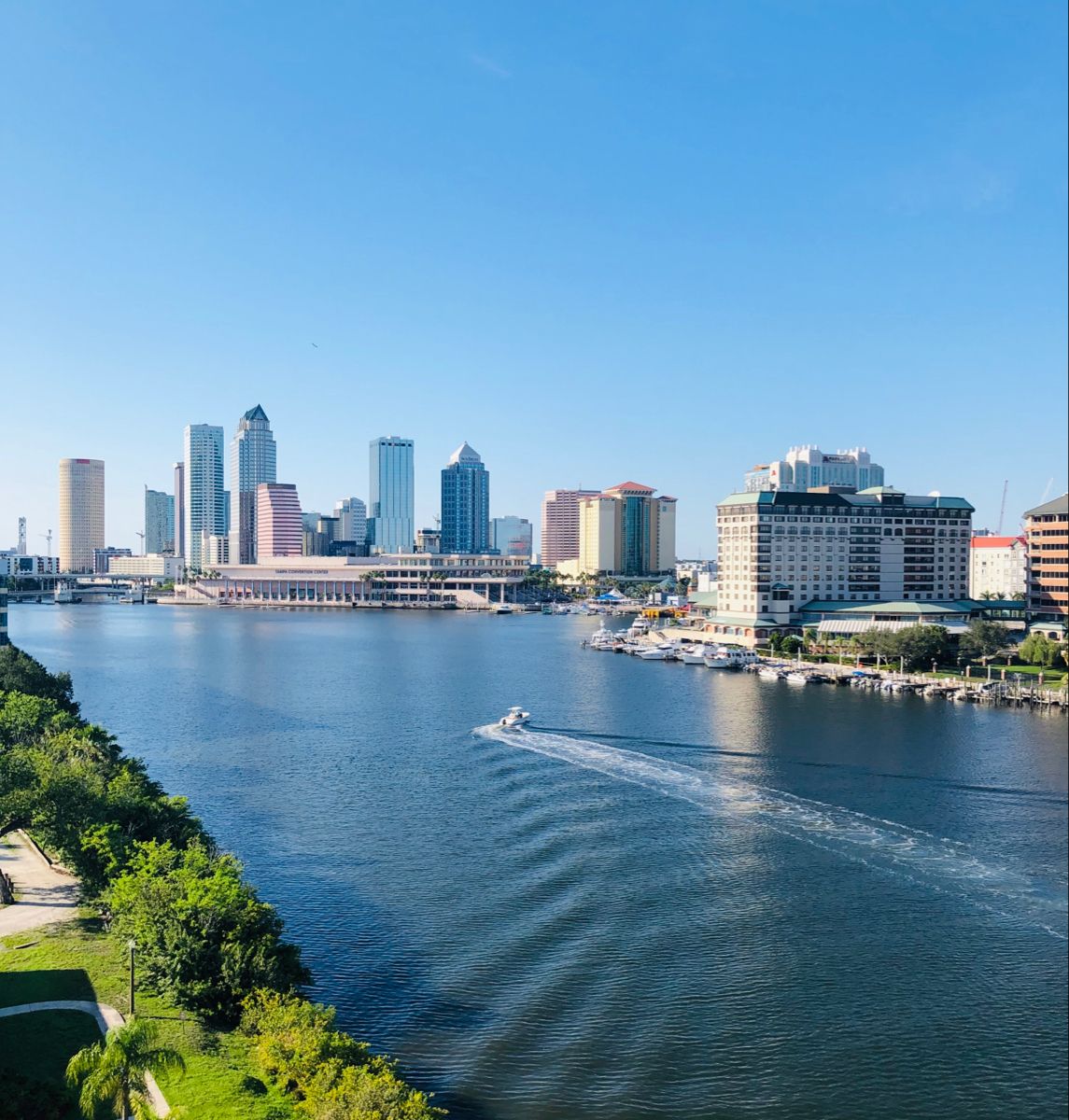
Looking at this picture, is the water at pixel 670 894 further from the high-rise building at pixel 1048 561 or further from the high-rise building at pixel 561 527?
the high-rise building at pixel 561 527

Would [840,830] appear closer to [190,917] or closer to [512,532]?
[190,917]

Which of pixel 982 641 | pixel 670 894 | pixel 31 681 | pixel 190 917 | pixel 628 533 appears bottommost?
pixel 670 894

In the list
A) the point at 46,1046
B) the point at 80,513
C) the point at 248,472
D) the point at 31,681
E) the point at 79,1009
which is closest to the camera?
the point at 46,1046

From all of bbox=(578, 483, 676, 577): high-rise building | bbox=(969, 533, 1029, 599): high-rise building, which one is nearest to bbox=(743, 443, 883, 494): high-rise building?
bbox=(969, 533, 1029, 599): high-rise building

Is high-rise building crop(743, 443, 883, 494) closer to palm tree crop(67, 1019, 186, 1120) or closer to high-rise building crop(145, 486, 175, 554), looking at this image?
palm tree crop(67, 1019, 186, 1120)

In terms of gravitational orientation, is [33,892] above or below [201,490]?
below

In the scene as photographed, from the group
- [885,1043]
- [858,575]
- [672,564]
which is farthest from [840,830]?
[672,564]

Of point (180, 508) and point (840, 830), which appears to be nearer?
point (840, 830)

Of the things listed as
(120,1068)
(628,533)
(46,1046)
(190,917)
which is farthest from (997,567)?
(120,1068)

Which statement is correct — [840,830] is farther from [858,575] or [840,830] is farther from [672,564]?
[672,564]
